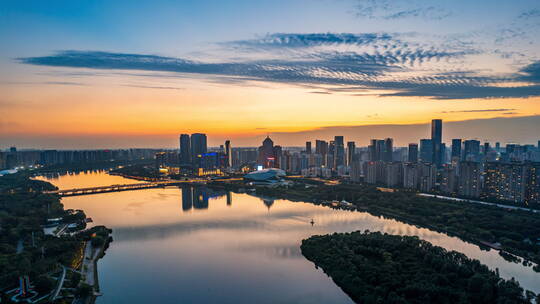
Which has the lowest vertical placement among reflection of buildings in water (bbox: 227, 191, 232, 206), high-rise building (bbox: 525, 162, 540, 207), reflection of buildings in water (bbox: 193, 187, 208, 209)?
reflection of buildings in water (bbox: 227, 191, 232, 206)

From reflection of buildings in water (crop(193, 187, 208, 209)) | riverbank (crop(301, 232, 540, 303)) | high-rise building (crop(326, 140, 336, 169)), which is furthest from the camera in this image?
high-rise building (crop(326, 140, 336, 169))

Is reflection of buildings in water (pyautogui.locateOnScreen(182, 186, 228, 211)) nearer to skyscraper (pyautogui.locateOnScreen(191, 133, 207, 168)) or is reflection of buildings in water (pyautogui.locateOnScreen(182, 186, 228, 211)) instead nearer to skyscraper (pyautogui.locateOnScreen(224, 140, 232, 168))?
skyscraper (pyautogui.locateOnScreen(224, 140, 232, 168))

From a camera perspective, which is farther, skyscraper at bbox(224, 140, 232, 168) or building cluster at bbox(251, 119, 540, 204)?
skyscraper at bbox(224, 140, 232, 168)

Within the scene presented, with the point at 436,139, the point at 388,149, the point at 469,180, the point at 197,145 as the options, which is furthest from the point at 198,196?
the point at 436,139

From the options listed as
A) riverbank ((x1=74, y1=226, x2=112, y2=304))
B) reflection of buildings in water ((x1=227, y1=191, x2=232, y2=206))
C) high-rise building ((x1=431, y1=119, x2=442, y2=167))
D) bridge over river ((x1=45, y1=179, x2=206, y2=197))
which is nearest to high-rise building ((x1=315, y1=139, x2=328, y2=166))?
high-rise building ((x1=431, y1=119, x2=442, y2=167))

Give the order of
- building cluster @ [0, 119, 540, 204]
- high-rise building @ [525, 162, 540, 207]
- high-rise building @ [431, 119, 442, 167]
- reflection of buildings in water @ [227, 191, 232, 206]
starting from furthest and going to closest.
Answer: high-rise building @ [431, 119, 442, 167], reflection of buildings in water @ [227, 191, 232, 206], building cluster @ [0, 119, 540, 204], high-rise building @ [525, 162, 540, 207]

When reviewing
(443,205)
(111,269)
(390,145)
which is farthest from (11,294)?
(390,145)

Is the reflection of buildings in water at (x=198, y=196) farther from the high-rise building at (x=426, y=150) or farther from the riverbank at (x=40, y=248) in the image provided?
the high-rise building at (x=426, y=150)

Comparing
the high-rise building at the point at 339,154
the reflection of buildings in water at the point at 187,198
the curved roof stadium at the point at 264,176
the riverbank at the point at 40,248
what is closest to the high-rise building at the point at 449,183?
the curved roof stadium at the point at 264,176
